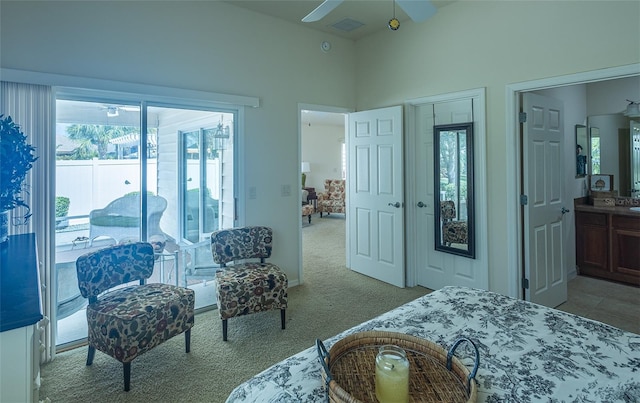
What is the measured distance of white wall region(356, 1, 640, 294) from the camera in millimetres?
2590

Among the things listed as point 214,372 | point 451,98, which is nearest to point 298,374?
point 214,372

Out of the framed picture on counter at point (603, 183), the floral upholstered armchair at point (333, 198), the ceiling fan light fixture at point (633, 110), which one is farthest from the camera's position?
the floral upholstered armchair at point (333, 198)

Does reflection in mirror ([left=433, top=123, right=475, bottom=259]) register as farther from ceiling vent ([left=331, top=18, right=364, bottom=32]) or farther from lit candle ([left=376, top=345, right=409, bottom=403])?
lit candle ([left=376, top=345, right=409, bottom=403])

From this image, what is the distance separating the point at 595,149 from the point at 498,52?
2.53 m

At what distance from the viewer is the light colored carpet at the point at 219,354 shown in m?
2.20

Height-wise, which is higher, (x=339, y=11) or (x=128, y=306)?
(x=339, y=11)

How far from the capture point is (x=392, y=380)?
95cm

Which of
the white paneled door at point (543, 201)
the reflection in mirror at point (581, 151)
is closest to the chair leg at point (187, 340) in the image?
the white paneled door at point (543, 201)

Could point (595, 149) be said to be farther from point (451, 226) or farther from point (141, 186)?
point (141, 186)

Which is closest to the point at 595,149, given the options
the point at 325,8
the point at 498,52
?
the point at 498,52

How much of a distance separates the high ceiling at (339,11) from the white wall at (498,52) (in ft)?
0.77

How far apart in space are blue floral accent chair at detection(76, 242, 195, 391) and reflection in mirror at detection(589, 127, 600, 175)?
521 centimetres

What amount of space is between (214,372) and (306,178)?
8412 mm

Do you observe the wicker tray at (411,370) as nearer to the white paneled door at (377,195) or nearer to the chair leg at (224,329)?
the chair leg at (224,329)
